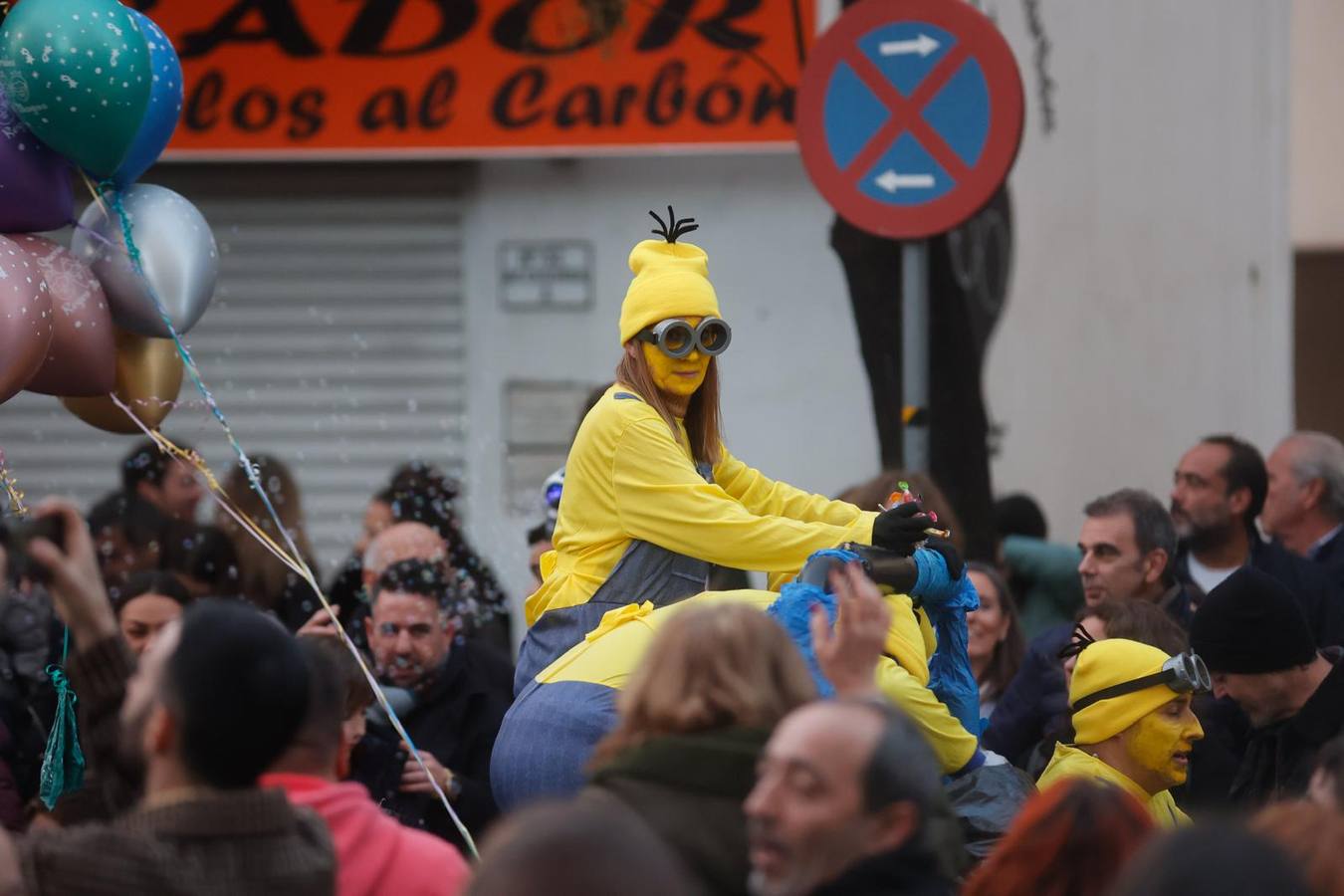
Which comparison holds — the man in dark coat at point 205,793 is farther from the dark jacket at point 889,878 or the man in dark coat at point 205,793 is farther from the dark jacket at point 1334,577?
the dark jacket at point 1334,577

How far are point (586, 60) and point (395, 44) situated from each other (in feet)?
3.46

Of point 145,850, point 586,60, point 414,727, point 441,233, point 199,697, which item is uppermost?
point 586,60

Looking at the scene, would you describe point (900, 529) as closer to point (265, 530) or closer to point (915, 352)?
point (915, 352)

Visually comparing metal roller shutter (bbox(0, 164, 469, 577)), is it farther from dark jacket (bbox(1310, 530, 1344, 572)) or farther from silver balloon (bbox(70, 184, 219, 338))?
silver balloon (bbox(70, 184, 219, 338))

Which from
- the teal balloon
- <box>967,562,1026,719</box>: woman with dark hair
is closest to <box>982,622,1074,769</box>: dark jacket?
<box>967,562,1026,719</box>: woman with dark hair

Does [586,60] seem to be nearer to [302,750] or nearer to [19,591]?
[19,591]

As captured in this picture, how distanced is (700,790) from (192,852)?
838mm

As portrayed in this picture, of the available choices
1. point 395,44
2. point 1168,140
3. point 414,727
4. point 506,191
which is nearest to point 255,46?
point 395,44

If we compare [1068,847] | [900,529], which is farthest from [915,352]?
[1068,847]

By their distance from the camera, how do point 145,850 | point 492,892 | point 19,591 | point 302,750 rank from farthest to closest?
point 19,591 → point 302,750 → point 145,850 → point 492,892

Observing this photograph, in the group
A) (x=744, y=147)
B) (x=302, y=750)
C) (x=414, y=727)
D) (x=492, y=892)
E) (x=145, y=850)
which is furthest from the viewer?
(x=744, y=147)

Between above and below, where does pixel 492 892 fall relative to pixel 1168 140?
below

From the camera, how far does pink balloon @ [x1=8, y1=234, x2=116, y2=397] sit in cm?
547

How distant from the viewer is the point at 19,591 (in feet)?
23.9
